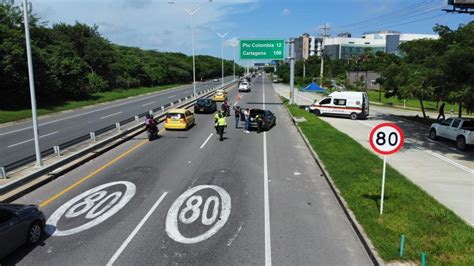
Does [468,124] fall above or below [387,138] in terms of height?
below

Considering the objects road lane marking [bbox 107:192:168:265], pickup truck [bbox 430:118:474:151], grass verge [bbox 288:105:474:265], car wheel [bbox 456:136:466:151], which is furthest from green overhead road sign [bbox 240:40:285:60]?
road lane marking [bbox 107:192:168:265]

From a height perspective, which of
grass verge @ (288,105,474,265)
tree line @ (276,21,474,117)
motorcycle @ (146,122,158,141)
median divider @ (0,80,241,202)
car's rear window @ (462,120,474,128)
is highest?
tree line @ (276,21,474,117)

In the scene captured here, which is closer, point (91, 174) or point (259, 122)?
point (91, 174)

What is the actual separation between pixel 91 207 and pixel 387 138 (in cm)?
819

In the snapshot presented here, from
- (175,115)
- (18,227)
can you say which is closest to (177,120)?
(175,115)

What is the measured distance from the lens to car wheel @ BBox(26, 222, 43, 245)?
25.4 ft

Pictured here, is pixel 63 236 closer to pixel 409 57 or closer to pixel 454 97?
pixel 454 97

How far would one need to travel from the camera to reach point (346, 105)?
33.5 meters

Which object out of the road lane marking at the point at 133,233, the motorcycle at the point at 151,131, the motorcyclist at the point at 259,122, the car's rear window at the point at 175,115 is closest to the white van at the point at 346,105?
the motorcyclist at the point at 259,122

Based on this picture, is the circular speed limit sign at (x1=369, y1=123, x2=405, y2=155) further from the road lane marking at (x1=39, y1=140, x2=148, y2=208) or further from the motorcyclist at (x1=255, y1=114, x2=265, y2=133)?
the motorcyclist at (x1=255, y1=114, x2=265, y2=133)

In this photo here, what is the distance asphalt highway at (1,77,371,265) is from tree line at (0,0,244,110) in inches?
946

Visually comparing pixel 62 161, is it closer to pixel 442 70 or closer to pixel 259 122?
pixel 259 122

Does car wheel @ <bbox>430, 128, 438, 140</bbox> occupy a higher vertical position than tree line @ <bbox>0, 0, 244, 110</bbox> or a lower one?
lower

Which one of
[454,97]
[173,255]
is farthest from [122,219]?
[454,97]
